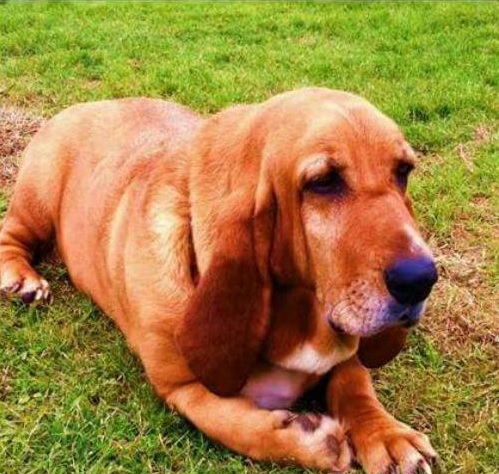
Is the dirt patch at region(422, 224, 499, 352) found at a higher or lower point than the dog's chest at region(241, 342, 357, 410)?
lower

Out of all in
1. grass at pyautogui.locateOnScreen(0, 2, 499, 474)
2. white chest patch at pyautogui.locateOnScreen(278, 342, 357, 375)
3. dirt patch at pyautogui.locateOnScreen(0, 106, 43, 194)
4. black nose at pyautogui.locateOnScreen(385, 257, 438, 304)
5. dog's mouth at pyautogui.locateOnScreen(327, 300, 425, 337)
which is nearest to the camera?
black nose at pyautogui.locateOnScreen(385, 257, 438, 304)

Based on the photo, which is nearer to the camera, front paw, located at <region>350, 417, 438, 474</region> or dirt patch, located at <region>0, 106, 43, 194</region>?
front paw, located at <region>350, 417, 438, 474</region>

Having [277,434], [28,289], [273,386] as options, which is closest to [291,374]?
[273,386]

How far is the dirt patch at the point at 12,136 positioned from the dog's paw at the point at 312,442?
10.6 feet

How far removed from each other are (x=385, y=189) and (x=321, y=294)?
424 mm

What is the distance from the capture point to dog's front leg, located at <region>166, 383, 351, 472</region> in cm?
328

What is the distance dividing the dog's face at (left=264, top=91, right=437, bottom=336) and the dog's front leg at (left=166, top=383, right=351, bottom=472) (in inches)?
15.8

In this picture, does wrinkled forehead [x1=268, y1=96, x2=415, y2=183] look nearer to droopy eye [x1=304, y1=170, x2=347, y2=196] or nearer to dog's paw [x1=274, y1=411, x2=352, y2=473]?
droopy eye [x1=304, y1=170, x2=347, y2=196]

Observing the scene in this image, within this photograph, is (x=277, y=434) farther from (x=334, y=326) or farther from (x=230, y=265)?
(x=230, y=265)

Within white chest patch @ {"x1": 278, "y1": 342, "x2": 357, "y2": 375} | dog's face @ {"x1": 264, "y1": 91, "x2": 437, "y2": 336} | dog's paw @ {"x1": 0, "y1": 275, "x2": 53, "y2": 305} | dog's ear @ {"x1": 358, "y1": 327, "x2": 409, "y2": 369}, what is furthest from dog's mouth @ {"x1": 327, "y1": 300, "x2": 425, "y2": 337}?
dog's paw @ {"x1": 0, "y1": 275, "x2": 53, "y2": 305}

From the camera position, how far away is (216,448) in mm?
3482

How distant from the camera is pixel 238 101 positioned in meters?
7.62

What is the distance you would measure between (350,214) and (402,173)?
1.07ft

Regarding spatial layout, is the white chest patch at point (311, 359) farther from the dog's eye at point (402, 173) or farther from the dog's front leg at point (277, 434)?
the dog's eye at point (402, 173)
